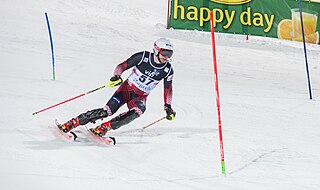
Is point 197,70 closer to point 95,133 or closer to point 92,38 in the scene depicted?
point 92,38

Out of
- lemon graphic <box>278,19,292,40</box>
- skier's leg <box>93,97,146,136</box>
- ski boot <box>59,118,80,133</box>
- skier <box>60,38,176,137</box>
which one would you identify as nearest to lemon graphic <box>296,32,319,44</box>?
lemon graphic <box>278,19,292,40</box>

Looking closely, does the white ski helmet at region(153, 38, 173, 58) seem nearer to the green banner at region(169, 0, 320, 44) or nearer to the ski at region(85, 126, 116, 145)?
the ski at region(85, 126, 116, 145)

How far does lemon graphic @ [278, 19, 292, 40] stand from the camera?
55.3ft

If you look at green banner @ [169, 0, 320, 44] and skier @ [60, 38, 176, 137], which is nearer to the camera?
skier @ [60, 38, 176, 137]

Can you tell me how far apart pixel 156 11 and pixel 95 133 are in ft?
47.9

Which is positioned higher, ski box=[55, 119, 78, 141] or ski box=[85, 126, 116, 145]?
ski box=[55, 119, 78, 141]

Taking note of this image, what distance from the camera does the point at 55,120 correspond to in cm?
741

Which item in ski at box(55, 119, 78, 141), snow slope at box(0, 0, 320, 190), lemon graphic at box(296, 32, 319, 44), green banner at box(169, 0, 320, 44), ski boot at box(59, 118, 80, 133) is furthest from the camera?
lemon graphic at box(296, 32, 319, 44)

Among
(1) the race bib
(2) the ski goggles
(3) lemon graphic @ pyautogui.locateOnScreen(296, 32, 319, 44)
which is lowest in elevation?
(1) the race bib

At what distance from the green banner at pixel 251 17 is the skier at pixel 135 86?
9106mm

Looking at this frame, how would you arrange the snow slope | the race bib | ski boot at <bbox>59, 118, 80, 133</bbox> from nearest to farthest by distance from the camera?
1. the snow slope
2. ski boot at <bbox>59, 118, 80, 133</bbox>
3. the race bib

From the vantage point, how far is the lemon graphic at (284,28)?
55.3ft

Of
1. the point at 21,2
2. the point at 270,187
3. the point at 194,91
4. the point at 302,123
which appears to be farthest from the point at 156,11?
the point at 270,187

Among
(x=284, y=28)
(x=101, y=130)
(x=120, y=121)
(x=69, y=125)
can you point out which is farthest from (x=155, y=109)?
(x=284, y=28)
